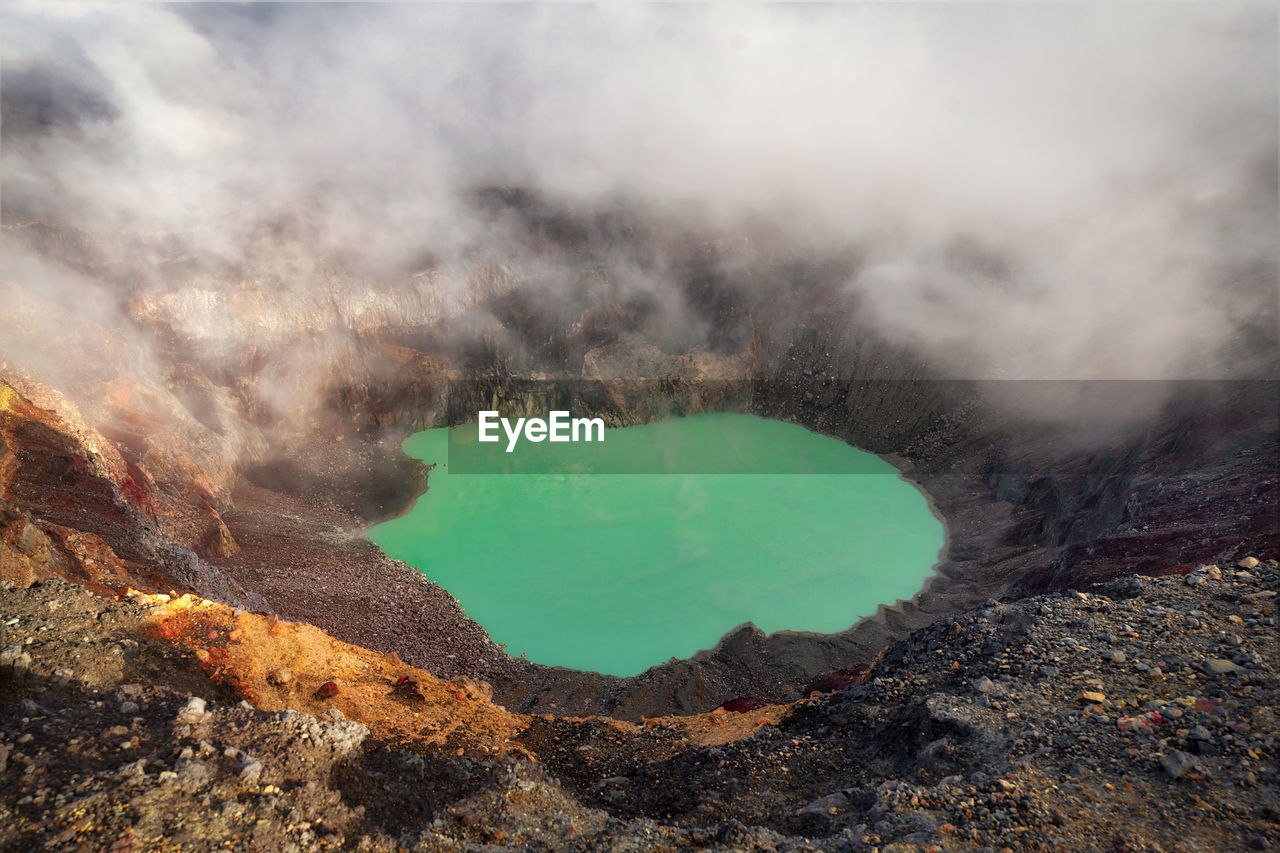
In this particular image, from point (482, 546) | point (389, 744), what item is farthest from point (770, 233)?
point (389, 744)

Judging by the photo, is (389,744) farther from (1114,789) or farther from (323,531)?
(323,531)

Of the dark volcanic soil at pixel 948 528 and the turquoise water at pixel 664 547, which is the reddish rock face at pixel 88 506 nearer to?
the dark volcanic soil at pixel 948 528

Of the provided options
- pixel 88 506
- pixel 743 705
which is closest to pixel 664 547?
pixel 743 705

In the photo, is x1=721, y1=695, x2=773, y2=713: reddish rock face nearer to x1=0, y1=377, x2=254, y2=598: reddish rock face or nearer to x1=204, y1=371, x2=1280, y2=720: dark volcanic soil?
x1=204, y1=371, x2=1280, y2=720: dark volcanic soil

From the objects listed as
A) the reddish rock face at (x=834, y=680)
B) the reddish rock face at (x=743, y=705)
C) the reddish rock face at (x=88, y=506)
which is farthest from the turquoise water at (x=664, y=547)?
the reddish rock face at (x=88, y=506)

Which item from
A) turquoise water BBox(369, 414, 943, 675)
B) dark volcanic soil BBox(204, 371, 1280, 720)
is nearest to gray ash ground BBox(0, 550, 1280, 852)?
dark volcanic soil BBox(204, 371, 1280, 720)

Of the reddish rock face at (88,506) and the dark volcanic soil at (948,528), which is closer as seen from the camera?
the reddish rock face at (88,506)

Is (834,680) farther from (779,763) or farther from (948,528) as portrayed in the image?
(948,528)
